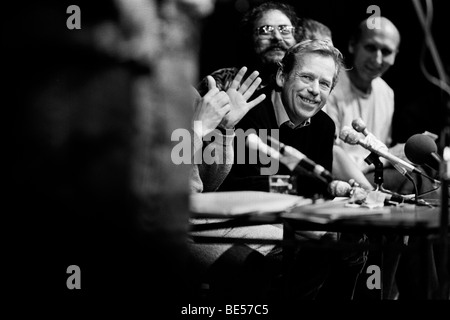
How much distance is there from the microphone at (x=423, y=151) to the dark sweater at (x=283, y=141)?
0.39m

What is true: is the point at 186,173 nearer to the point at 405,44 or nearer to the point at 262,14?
the point at 262,14

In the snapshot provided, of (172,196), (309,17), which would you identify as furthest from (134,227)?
(309,17)

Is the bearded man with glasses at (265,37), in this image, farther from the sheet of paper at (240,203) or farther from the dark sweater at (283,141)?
the sheet of paper at (240,203)

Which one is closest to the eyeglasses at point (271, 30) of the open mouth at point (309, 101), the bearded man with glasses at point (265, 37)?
the bearded man with glasses at point (265, 37)

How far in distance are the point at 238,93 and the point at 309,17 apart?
1.23m

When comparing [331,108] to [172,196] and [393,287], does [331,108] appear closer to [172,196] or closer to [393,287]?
[393,287]

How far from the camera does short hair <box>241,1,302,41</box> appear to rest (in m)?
3.46

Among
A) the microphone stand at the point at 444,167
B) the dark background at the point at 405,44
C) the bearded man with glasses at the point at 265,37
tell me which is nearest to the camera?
the microphone stand at the point at 444,167

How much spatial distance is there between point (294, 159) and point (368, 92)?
203 centimetres

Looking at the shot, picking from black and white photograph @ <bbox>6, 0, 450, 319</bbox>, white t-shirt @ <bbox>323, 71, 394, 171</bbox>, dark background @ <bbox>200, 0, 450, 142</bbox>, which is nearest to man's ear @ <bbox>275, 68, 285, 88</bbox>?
black and white photograph @ <bbox>6, 0, 450, 319</bbox>

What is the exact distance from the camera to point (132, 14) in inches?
73.1

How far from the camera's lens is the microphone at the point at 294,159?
→ 230 centimetres

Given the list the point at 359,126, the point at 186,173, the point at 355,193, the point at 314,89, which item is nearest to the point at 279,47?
the point at 314,89

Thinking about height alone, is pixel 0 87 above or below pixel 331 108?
below
